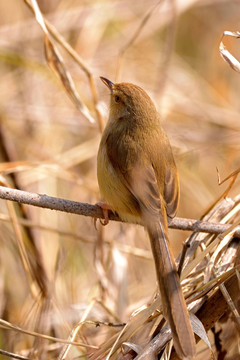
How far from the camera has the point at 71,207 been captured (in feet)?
8.80

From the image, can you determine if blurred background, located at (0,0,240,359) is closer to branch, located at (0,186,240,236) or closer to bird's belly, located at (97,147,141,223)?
bird's belly, located at (97,147,141,223)

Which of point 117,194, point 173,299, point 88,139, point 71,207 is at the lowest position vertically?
point 173,299

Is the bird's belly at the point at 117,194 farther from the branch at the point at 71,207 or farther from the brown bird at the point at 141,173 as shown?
the branch at the point at 71,207

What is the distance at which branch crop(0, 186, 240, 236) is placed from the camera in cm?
260

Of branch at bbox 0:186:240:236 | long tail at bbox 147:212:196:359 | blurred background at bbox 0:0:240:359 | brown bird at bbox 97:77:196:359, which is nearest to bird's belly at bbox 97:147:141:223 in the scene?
brown bird at bbox 97:77:196:359

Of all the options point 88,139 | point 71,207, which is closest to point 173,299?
point 71,207

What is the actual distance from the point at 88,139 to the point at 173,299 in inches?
121

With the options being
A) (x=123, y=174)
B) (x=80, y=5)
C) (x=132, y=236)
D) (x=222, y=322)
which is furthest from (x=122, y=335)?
(x=80, y=5)

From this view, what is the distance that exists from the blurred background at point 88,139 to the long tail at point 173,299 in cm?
88

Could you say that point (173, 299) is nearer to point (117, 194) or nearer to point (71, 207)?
point (71, 207)

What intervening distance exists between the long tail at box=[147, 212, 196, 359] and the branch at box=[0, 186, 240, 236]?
141 mm

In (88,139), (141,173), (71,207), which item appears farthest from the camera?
(88,139)

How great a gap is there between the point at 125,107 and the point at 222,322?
1509mm

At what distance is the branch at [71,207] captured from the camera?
260 centimetres
